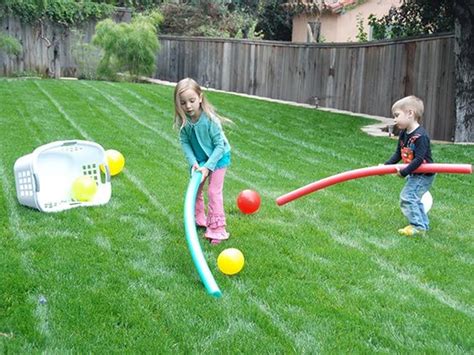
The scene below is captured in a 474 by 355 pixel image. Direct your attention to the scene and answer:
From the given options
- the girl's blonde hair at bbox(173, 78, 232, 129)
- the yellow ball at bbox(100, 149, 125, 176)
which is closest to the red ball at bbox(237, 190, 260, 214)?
the girl's blonde hair at bbox(173, 78, 232, 129)

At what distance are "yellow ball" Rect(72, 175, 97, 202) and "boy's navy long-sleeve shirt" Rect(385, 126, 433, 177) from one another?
9.29 feet

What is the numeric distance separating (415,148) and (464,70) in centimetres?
643

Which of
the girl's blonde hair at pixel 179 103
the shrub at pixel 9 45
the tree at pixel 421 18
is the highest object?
the tree at pixel 421 18

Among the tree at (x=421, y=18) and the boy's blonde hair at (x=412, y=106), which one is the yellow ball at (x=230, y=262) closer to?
the boy's blonde hair at (x=412, y=106)

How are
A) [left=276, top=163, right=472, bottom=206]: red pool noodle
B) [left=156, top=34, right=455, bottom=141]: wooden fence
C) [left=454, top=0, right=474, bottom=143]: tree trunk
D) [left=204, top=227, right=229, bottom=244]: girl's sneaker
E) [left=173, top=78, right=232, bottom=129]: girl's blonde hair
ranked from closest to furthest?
1. [left=173, top=78, right=232, bottom=129]: girl's blonde hair
2. [left=204, top=227, right=229, bottom=244]: girl's sneaker
3. [left=276, top=163, right=472, bottom=206]: red pool noodle
4. [left=454, top=0, right=474, bottom=143]: tree trunk
5. [left=156, top=34, right=455, bottom=141]: wooden fence

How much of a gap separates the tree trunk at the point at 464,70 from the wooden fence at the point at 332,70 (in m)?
0.61

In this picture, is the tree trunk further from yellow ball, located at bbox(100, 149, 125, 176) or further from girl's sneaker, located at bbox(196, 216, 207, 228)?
girl's sneaker, located at bbox(196, 216, 207, 228)

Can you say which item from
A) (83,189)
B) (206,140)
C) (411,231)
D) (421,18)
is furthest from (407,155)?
(421,18)

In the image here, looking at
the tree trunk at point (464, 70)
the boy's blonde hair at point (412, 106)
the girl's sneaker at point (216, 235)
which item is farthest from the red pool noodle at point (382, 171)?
the tree trunk at point (464, 70)

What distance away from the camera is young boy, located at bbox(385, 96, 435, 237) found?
5.47m

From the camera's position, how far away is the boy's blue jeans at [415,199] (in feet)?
18.5

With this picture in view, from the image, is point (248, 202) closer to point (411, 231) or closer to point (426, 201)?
point (411, 231)

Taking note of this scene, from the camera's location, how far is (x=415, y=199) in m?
5.67

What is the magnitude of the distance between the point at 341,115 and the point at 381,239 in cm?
972
